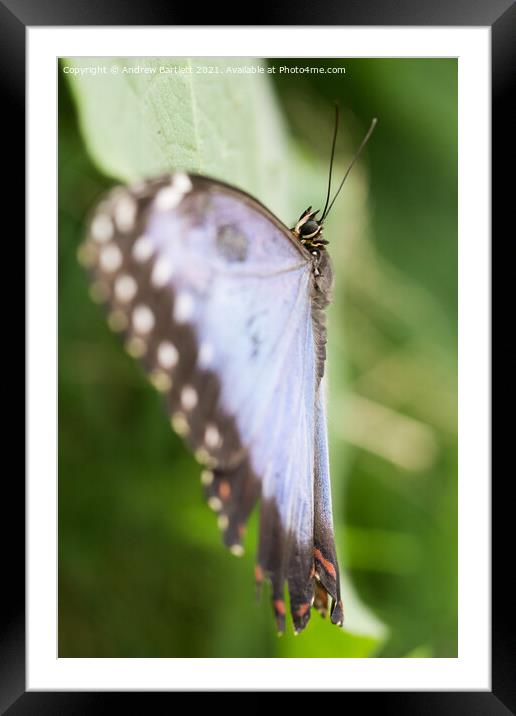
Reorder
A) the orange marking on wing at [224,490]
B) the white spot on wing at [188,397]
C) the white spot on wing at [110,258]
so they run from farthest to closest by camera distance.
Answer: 1. the orange marking on wing at [224,490]
2. the white spot on wing at [188,397]
3. the white spot on wing at [110,258]

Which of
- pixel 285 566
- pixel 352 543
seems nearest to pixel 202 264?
pixel 285 566

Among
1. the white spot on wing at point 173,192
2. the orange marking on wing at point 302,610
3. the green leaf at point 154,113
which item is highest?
the green leaf at point 154,113

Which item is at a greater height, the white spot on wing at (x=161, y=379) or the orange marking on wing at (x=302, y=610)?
the white spot on wing at (x=161, y=379)

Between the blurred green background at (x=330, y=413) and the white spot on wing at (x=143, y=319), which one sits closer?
the white spot on wing at (x=143, y=319)

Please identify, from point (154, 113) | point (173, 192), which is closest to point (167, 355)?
point (173, 192)

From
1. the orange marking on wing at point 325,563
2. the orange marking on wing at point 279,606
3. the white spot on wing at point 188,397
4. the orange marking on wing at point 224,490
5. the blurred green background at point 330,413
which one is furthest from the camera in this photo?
the blurred green background at point 330,413

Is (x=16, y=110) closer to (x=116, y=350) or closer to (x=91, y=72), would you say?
(x=91, y=72)

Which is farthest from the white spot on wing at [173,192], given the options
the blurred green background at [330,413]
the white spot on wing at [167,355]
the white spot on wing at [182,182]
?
the blurred green background at [330,413]

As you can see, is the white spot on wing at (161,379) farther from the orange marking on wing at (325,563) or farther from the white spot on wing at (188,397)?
the orange marking on wing at (325,563)
